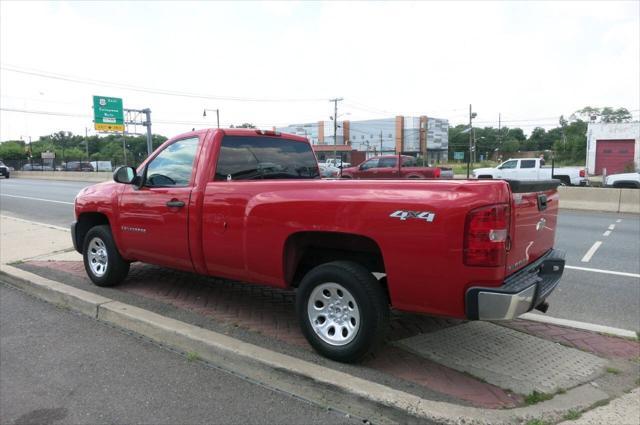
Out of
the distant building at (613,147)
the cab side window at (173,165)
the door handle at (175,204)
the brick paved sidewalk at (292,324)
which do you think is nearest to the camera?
the brick paved sidewalk at (292,324)

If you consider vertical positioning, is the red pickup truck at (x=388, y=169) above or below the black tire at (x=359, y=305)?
above

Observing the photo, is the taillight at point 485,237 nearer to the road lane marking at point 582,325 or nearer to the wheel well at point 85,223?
the road lane marking at point 582,325

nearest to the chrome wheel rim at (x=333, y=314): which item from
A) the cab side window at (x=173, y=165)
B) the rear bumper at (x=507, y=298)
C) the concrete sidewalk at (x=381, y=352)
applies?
the concrete sidewalk at (x=381, y=352)

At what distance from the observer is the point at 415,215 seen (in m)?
3.12

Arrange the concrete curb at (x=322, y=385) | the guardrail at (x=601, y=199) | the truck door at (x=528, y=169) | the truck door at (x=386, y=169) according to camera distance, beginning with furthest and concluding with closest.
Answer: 1. the truck door at (x=528, y=169)
2. the truck door at (x=386, y=169)
3. the guardrail at (x=601, y=199)
4. the concrete curb at (x=322, y=385)

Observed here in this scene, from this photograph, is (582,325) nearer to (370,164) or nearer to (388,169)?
(388,169)

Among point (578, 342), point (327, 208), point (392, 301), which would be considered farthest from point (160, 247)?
point (578, 342)

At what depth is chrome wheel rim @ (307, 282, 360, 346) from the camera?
3.56 m

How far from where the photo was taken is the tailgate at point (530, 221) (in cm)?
318

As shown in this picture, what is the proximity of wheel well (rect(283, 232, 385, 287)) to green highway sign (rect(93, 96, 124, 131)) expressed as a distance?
39809mm

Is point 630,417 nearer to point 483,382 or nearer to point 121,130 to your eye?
point 483,382

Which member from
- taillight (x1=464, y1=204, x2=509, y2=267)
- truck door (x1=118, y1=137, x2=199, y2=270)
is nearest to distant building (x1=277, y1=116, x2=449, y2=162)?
truck door (x1=118, y1=137, x2=199, y2=270)

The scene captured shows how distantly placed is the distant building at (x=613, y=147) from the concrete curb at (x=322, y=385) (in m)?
46.1

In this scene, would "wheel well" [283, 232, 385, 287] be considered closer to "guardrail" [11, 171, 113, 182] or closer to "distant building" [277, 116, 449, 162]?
"guardrail" [11, 171, 113, 182]
